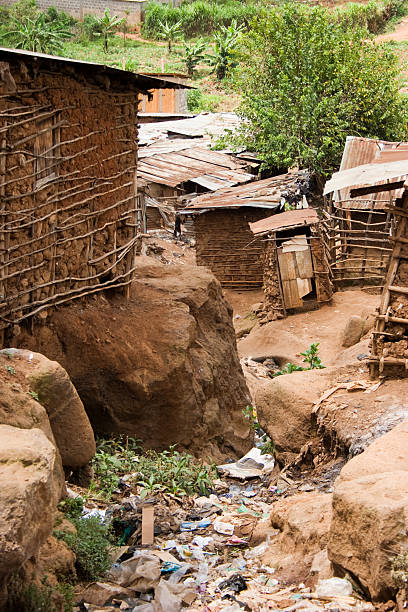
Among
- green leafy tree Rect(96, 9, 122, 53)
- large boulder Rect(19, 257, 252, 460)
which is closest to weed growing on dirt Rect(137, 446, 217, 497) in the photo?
large boulder Rect(19, 257, 252, 460)

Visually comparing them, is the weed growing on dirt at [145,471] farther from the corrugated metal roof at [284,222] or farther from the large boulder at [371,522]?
the corrugated metal roof at [284,222]

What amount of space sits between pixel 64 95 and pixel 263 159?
1510cm

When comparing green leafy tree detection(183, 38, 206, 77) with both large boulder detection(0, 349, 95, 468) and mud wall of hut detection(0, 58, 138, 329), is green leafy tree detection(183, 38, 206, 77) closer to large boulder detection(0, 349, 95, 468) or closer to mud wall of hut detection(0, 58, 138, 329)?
mud wall of hut detection(0, 58, 138, 329)

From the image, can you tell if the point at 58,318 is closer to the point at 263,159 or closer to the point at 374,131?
the point at 263,159

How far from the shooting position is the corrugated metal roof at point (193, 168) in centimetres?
2123

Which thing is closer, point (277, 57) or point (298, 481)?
point (298, 481)

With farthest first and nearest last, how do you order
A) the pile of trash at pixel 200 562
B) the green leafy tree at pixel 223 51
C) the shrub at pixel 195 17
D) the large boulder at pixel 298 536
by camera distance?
the shrub at pixel 195 17, the green leafy tree at pixel 223 51, the large boulder at pixel 298 536, the pile of trash at pixel 200 562

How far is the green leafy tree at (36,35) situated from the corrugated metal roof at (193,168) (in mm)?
15416

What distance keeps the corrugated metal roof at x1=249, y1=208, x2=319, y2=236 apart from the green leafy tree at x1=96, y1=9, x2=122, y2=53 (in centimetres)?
2847

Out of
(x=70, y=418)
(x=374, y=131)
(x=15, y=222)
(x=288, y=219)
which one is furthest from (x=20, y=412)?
(x=374, y=131)

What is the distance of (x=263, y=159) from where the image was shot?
22141 millimetres

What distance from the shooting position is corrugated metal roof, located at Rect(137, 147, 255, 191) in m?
21.2

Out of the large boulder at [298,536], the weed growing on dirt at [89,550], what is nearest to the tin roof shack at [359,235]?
the large boulder at [298,536]

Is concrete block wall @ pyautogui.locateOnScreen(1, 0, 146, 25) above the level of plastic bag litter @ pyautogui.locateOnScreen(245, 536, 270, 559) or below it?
above
